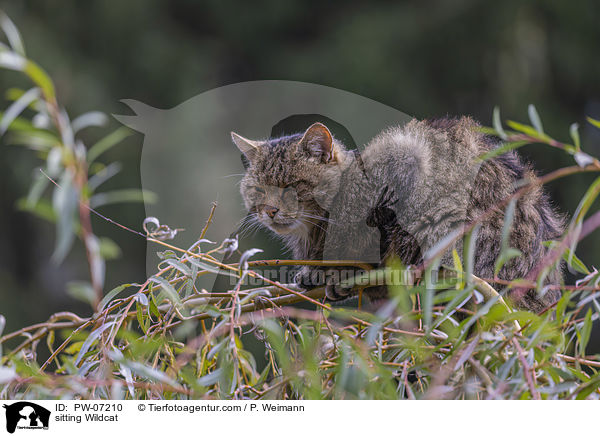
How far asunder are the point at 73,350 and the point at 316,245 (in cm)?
65

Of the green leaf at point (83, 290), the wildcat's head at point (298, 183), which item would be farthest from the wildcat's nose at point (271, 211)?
the green leaf at point (83, 290)

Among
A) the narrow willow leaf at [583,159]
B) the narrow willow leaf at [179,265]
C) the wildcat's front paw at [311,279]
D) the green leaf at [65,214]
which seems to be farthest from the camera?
the wildcat's front paw at [311,279]

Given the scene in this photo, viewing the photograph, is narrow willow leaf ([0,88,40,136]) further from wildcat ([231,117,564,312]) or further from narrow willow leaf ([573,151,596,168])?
wildcat ([231,117,564,312])

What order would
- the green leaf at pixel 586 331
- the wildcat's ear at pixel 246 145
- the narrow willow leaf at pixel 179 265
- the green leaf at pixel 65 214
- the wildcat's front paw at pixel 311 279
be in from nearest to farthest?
the green leaf at pixel 65 214
the green leaf at pixel 586 331
the narrow willow leaf at pixel 179 265
the wildcat's front paw at pixel 311 279
the wildcat's ear at pixel 246 145

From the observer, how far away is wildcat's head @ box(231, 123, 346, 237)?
4.33ft

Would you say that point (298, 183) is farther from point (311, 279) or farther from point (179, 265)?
point (179, 265)

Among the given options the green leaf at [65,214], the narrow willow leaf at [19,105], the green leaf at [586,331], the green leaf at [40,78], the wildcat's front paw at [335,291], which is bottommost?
the green leaf at [586,331]

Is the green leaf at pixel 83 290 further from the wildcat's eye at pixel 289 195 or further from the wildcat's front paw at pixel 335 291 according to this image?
the wildcat's eye at pixel 289 195

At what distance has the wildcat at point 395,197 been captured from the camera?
113 centimetres

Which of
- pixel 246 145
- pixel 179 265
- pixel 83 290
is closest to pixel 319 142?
pixel 246 145

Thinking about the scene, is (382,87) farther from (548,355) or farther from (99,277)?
(99,277)

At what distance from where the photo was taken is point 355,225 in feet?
4.26

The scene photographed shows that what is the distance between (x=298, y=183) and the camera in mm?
1343

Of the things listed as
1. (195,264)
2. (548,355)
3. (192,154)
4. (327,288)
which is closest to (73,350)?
(195,264)
